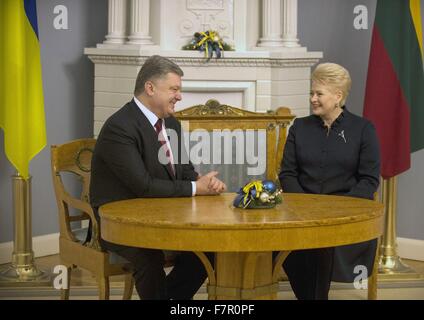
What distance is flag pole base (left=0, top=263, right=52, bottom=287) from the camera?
6020mm

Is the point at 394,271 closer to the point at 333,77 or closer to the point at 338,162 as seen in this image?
the point at 338,162

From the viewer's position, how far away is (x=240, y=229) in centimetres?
367

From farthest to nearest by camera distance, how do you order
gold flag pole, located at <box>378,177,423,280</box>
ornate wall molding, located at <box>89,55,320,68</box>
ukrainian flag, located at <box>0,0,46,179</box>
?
ornate wall molding, located at <box>89,55,320,68</box> < gold flag pole, located at <box>378,177,423,280</box> < ukrainian flag, located at <box>0,0,46,179</box>

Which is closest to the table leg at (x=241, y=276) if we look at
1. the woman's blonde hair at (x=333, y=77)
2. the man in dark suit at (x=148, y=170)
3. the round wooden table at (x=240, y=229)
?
the round wooden table at (x=240, y=229)

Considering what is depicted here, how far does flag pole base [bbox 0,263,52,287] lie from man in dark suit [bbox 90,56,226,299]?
162 cm

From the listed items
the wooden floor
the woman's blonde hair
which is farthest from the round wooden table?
the wooden floor

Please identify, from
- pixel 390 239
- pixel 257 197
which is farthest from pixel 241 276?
pixel 390 239

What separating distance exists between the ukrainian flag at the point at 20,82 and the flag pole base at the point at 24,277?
0.62 meters

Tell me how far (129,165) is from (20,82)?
6.32 feet

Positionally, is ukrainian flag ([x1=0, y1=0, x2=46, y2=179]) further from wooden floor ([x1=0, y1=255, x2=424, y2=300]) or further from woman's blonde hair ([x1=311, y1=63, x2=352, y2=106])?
woman's blonde hair ([x1=311, y1=63, x2=352, y2=106])

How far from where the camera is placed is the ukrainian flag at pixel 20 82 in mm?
6000

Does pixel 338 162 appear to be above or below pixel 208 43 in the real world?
below

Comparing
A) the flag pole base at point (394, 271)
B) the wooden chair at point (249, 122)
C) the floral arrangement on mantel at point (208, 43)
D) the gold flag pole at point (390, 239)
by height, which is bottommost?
the flag pole base at point (394, 271)

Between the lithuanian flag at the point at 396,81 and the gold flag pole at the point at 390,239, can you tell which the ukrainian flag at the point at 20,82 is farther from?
the gold flag pole at the point at 390,239
